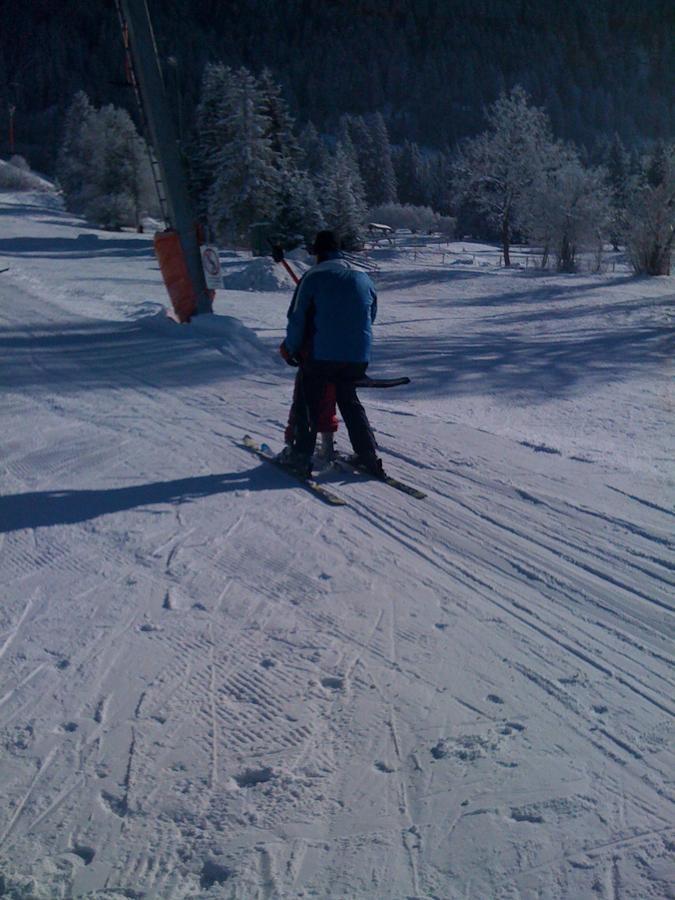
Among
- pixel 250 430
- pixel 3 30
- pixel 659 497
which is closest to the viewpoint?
pixel 659 497

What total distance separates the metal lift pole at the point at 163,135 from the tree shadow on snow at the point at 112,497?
24.6 ft

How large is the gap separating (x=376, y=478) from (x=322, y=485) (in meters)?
0.42

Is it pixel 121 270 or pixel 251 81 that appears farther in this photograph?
pixel 251 81

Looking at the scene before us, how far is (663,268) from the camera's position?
2927 cm

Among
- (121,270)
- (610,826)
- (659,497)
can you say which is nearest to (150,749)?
(610,826)

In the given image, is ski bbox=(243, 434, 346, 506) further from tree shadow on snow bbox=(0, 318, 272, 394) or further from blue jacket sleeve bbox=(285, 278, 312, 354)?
tree shadow on snow bbox=(0, 318, 272, 394)

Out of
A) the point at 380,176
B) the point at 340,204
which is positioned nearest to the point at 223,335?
the point at 340,204

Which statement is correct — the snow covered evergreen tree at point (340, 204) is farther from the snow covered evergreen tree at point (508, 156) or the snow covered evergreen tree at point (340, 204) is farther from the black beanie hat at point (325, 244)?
the black beanie hat at point (325, 244)

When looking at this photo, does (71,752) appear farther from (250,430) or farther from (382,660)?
(250,430)

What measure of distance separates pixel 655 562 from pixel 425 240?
7036cm

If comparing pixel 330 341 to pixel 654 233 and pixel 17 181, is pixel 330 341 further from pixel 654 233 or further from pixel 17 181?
pixel 17 181

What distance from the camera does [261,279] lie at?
25.6 m

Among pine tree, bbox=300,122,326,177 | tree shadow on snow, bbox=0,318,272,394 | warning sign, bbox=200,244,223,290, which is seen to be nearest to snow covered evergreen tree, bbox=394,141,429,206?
pine tree, bbox=300,122,326,177

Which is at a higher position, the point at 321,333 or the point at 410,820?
the point at 321,333
